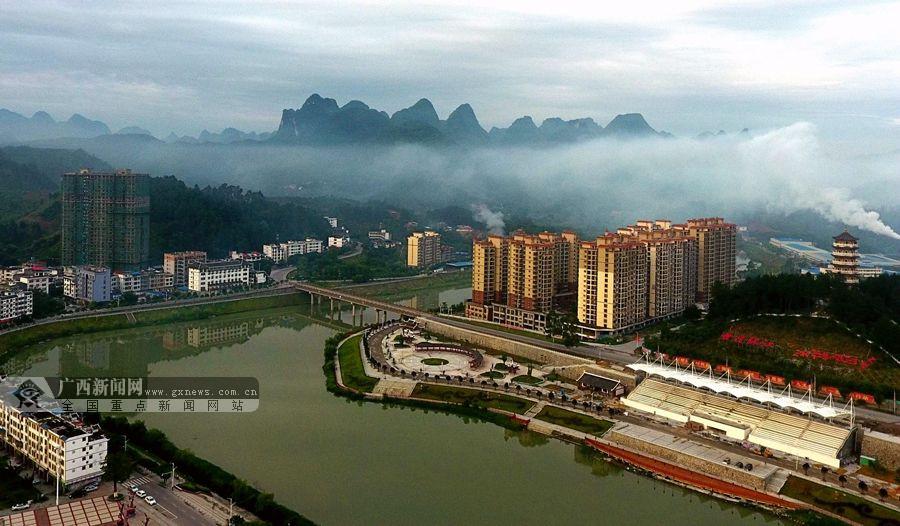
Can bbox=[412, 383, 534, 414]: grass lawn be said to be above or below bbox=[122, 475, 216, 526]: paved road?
above

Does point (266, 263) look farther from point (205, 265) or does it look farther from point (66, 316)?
point (66, 316)

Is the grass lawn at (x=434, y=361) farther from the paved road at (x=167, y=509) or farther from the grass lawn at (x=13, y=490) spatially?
the grass lawn at (x=13, y=490)

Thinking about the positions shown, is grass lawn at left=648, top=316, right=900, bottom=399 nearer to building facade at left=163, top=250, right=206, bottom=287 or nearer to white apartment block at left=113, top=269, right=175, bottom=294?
white apartment block at left=113, top=269, right=175, bottom=294

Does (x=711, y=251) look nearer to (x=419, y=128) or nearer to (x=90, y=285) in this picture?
(x=90, y=285)

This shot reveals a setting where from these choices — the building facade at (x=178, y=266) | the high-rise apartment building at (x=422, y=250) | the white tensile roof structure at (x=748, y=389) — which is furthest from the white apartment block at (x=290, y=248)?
the white tensile roof structure at (x=748, y=389)

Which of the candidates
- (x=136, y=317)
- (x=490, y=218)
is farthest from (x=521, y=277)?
(x=490, y=218)

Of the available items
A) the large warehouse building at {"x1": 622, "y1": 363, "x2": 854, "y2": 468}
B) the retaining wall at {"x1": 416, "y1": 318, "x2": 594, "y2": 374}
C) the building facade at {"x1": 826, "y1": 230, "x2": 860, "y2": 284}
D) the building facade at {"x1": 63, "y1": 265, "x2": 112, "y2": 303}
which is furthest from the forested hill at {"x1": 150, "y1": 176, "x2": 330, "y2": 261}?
the building facade at {"x1": 826, "y1": 230, "x2": 860, "y2": 284}
